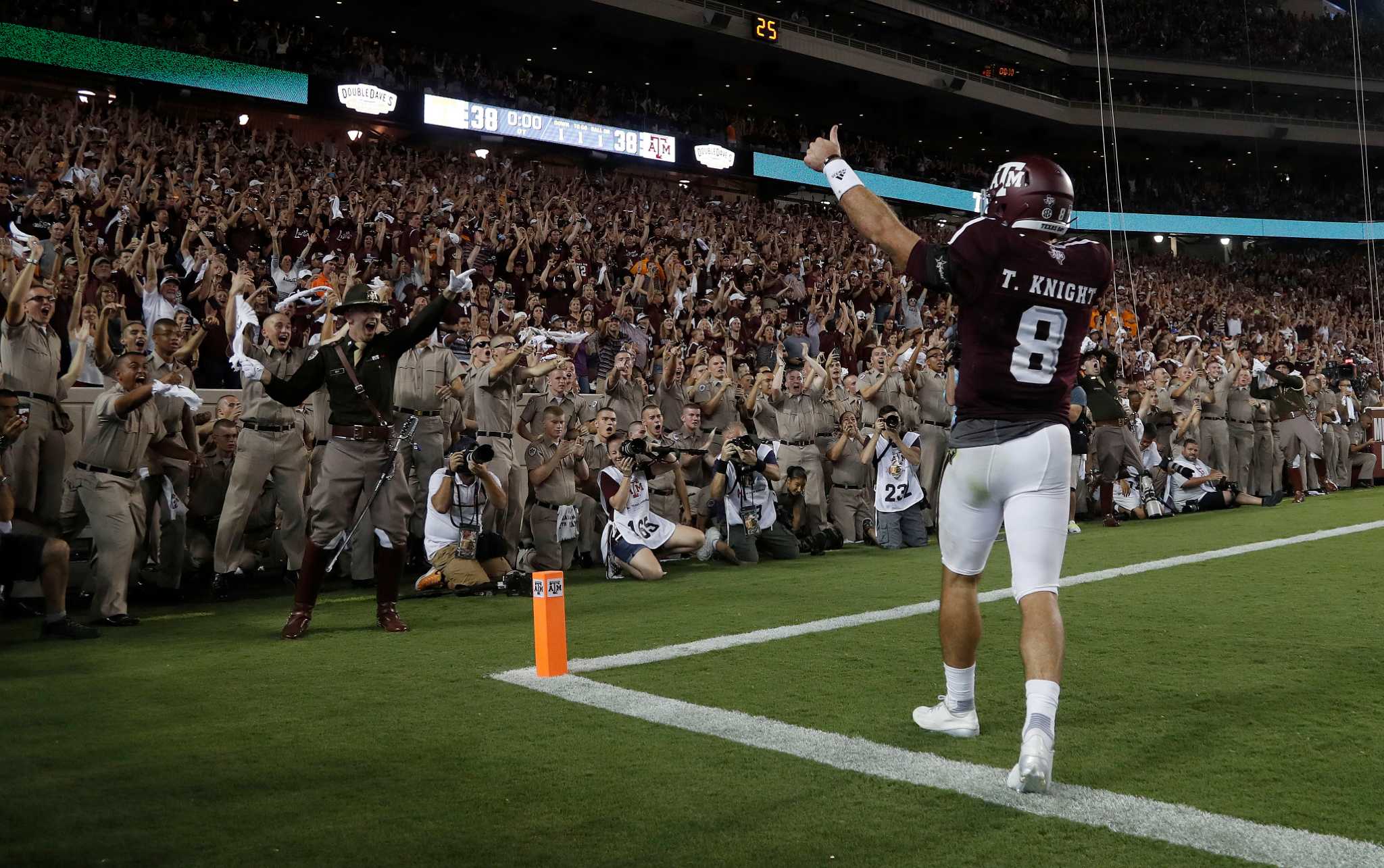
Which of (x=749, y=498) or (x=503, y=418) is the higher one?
(x=503, y=418)

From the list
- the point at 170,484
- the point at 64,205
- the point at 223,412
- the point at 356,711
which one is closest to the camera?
the point at 356,711

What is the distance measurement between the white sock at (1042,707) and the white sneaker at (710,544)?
698cm

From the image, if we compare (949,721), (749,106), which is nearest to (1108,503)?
(949,721)

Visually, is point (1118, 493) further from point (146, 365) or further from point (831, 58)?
point (831, 58)

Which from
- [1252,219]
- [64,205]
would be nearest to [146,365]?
[64,205]

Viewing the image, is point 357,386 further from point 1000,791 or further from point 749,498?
point 749,498

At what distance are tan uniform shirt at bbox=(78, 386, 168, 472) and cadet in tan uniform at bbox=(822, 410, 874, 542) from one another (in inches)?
275

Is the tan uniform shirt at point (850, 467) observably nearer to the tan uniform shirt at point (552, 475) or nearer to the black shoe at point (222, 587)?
the tan uniform shirt at point (552, 475)

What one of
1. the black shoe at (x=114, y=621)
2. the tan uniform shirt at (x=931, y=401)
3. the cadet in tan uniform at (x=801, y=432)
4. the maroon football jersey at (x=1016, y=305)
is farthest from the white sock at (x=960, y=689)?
the tan uniform shirt at (x=931, y=401)

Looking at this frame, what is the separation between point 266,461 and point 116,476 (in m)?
1.52

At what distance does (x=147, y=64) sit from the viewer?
22594 mm

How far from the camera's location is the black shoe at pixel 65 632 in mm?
6660

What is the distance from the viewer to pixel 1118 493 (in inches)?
557

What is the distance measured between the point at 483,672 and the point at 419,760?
1.55 meters
